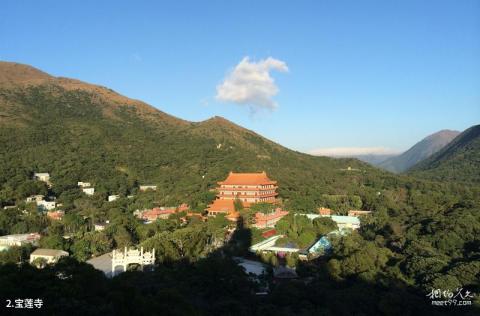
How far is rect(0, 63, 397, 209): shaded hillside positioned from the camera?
52.3 metres

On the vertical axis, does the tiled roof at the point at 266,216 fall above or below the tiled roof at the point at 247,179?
below

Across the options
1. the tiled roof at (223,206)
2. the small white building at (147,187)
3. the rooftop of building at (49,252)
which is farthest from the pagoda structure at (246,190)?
the rooftop of building at (49,252)

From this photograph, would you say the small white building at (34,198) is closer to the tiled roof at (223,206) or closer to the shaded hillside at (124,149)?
the shaded hillside at (124,149)

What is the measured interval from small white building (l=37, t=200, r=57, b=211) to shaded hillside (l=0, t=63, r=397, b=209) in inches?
126

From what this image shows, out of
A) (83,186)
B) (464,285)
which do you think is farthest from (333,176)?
(464,285)

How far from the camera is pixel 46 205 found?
43.6 m

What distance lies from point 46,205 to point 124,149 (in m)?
20.2

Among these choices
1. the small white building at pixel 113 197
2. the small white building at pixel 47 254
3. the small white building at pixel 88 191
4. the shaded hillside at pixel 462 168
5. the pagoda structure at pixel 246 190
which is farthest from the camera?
the shaded hillside at pixel 462 168

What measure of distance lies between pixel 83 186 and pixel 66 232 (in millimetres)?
15721

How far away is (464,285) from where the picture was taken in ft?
63.0

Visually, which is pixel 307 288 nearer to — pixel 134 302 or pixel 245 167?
pixel 134 302

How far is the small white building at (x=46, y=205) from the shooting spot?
141 feet

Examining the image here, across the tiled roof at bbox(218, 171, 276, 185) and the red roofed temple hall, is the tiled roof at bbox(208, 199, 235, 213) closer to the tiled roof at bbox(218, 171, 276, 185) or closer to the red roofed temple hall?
the red roofed temple hall

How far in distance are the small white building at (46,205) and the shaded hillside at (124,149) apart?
320 centimetres
